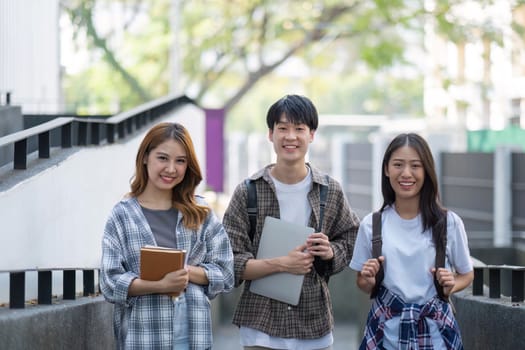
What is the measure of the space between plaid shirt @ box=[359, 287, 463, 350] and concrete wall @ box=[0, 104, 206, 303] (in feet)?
6.93

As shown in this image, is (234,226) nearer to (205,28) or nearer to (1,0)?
(1,0)

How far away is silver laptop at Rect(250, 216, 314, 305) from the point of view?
4.69 meters

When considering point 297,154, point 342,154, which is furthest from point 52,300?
point 342,154

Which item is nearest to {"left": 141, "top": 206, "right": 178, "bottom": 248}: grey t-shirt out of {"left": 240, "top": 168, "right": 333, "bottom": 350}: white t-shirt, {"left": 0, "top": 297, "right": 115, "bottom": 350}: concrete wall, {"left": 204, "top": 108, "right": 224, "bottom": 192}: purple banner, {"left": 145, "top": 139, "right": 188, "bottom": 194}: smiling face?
{"left": 145, "top": 139, "right": 188, "bottom": 194}: smiling face

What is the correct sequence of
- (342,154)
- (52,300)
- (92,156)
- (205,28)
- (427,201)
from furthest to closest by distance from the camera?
1. (205,28)
2. (342,154)
3. (92,156)
4. (52,300)
5. (427,201)

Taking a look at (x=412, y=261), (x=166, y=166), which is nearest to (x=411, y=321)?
(x=412, y=261)

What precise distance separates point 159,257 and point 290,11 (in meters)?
27.7

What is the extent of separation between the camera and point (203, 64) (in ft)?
113

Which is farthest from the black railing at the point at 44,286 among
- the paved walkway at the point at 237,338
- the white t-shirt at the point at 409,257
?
the paved walkway at the point at 237,338

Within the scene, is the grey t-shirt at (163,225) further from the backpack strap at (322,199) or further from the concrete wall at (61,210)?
the concrete wall at (61,210)

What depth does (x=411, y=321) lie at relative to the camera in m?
4.46

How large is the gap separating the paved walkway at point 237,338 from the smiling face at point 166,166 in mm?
6258

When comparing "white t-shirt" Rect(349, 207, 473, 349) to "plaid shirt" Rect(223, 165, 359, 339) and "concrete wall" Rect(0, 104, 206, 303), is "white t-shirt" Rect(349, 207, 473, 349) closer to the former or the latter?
"plaid shirt" Rect(223, 165, 359, 339)

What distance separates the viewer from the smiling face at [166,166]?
4.49 m
